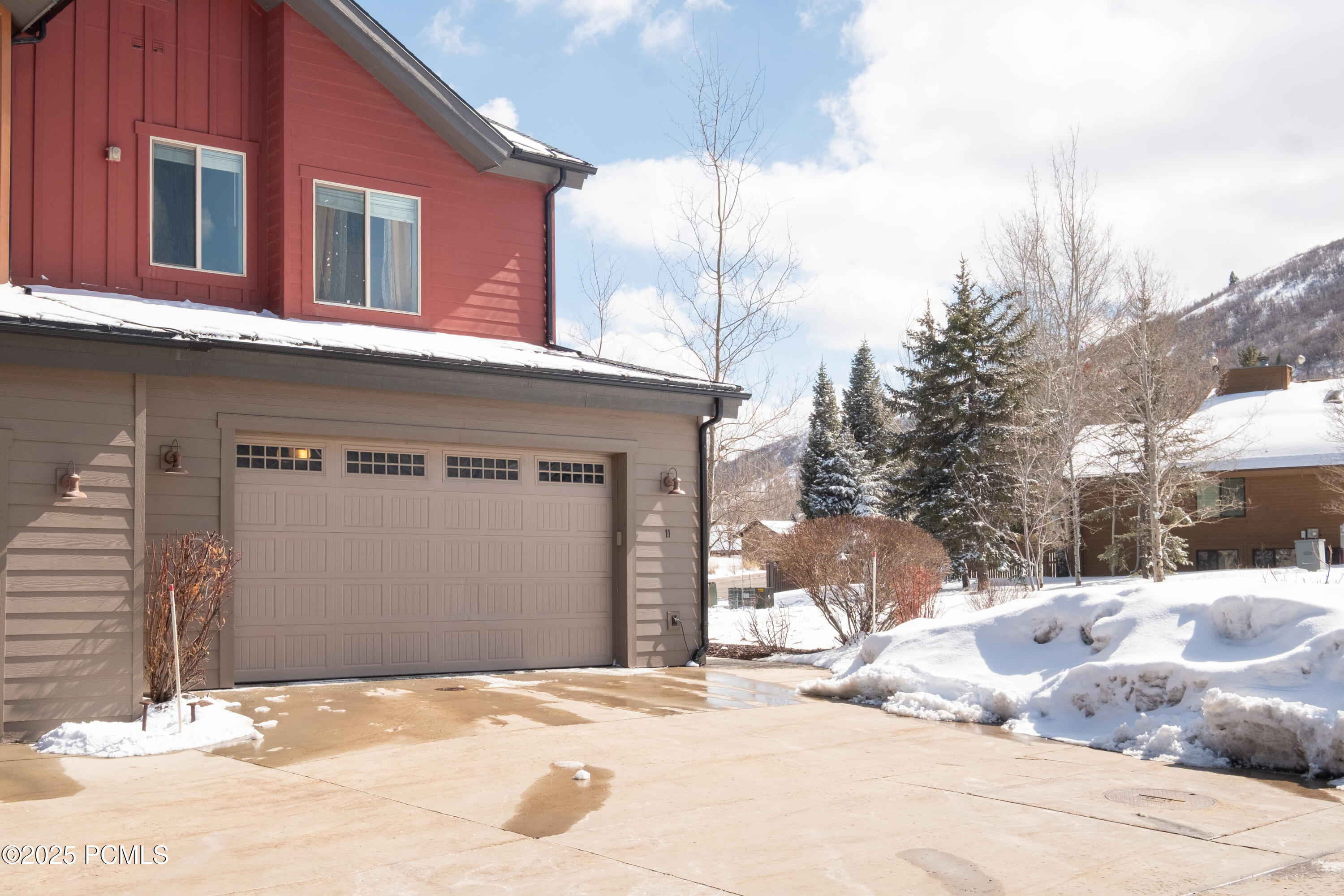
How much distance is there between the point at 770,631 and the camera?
15.2 metres

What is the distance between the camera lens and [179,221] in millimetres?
10992

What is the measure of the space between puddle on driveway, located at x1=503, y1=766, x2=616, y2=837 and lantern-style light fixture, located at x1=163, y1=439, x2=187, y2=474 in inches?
187

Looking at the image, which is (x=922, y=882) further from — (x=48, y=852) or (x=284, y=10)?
(x=284, y=10)

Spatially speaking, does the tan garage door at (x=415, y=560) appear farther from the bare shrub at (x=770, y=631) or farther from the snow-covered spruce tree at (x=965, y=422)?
the snow-covered spruce tree at (x=965, y=422)

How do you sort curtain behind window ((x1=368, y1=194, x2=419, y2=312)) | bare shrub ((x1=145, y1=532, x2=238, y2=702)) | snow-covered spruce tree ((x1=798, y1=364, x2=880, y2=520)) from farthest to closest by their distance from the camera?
snow-covered spruce tree ((x1=798, y1=364, x2=880, y2=520)) < curtain behind window ((x1=368, y1=194, x2=419, y2=312)) < bare shrub ((x1=145, y1=532, x2=238, y2=702))

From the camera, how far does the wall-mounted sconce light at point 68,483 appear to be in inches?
310

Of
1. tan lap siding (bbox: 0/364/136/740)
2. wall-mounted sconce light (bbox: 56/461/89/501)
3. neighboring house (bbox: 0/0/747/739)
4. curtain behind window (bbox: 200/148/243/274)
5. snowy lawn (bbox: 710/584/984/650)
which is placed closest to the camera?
tan lap siding (bbox: 0/364/136/740)

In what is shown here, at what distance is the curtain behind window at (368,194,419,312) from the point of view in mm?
12203

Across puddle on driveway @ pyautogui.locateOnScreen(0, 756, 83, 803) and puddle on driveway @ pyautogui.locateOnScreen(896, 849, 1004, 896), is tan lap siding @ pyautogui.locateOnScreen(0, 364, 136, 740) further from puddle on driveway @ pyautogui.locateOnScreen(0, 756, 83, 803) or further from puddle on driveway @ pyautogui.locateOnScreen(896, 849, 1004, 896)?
puddle on driveway @ pyautogui.locateOnScreen(896, 849, 1004, 896)

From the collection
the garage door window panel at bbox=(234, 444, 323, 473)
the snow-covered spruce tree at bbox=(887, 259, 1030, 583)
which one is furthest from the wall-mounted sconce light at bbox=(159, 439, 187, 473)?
the snow-covered spruce tree at bbox=(887, 259, 1030, 583)

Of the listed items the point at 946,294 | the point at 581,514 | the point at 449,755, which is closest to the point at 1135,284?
the point at 946,294

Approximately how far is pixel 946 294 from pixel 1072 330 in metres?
5.65

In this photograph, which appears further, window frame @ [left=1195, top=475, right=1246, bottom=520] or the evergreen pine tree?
the evergreen pine tree

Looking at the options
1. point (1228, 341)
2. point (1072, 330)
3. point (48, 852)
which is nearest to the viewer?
point (48, 852)
